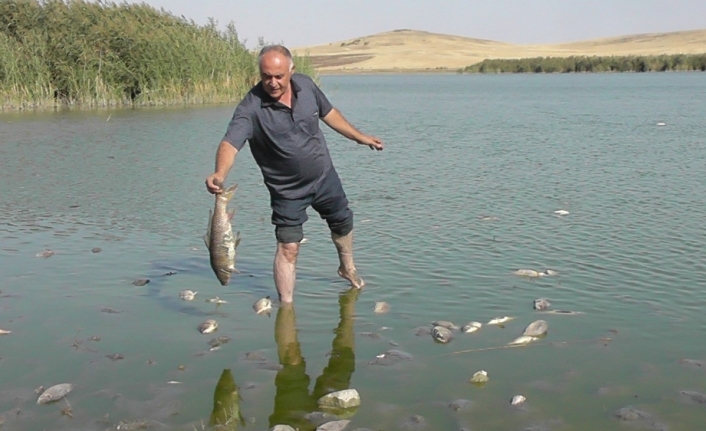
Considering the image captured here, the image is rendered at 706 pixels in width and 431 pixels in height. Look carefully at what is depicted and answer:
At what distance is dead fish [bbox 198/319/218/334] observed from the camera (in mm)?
7016

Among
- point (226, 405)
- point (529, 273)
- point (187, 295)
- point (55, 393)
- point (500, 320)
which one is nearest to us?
point (226, 405)

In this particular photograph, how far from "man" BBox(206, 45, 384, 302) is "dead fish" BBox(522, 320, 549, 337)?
193 cm

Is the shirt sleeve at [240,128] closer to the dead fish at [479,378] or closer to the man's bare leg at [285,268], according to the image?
the man's bare leg at [285,268]

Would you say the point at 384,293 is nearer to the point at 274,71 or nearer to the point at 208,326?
the point at 208,326

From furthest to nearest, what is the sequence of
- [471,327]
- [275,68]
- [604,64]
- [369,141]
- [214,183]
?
[604,64] → [369,141] → [471,327] → [275,68] → [214,183]

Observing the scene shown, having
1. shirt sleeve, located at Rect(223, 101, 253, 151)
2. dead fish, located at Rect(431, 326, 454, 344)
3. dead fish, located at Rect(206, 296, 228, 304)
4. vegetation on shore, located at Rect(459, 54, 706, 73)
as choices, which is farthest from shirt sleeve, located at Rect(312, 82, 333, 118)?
vegetation on shore, located at Rect(459, 54, 706, 73)

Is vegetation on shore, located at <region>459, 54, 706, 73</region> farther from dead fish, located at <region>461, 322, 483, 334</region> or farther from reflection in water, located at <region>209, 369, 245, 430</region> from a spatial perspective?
reflection in water, located at <region>209, 369, 245, 430</region>

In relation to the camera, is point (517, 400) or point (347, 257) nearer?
point (517, 400)

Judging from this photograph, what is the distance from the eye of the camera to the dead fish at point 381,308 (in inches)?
295

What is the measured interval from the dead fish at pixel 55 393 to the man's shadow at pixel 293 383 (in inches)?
38.2

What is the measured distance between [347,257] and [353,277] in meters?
0.22

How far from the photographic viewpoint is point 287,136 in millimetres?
7027

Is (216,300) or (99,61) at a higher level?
(99,61)

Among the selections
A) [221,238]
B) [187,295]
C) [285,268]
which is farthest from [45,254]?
[221,238]
